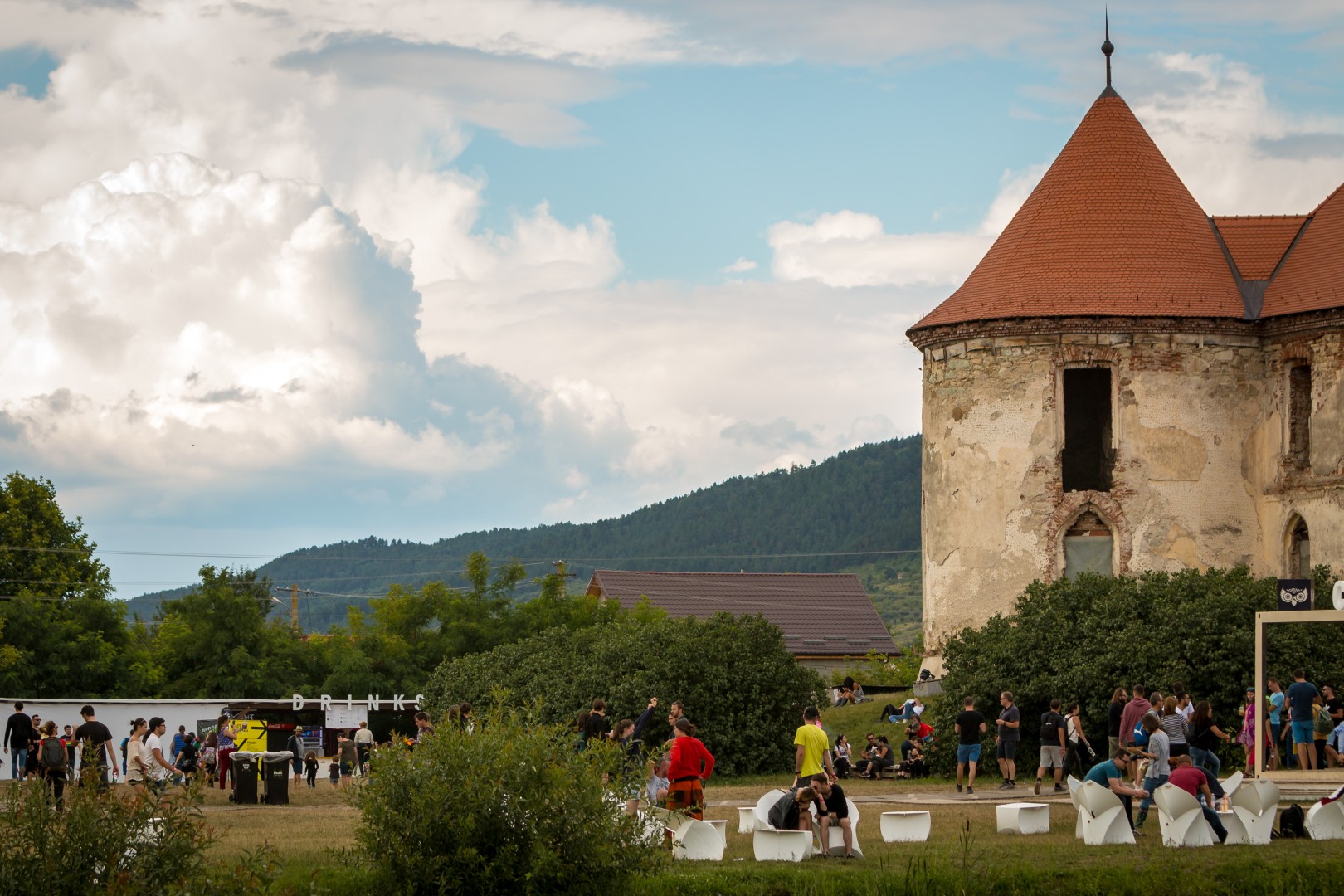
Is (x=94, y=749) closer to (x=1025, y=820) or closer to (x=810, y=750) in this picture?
(x=810, y=750)

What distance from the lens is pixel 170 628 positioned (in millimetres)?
57594

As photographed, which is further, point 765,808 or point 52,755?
point 52,755

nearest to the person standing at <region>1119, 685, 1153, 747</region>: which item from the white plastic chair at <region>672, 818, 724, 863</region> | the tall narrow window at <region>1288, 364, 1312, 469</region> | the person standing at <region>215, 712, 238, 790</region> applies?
the white plastic chair at <region>672, 818, 724, 863</region>

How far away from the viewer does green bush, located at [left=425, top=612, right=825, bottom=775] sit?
106 ft

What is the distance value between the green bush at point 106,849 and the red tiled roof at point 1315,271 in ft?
91.8

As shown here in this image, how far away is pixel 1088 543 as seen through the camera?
37000 mm

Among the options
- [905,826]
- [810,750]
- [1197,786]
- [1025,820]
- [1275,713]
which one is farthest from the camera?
[1275,713]

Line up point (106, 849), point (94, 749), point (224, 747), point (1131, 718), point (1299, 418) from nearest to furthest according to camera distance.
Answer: point (106, 849), point (94, 749), point (1131, 718), point (224, 747), point (1299, 418)

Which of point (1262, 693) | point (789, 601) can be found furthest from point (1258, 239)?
point (789, 601)

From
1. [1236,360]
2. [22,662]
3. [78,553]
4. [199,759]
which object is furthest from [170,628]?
[1236,360]

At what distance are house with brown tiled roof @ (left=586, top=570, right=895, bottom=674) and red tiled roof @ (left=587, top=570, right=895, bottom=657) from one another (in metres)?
0.03

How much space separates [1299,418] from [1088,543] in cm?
508

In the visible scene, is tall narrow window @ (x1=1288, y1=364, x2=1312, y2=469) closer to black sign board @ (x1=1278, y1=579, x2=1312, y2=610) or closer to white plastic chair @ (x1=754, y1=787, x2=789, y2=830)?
black sign board @ (x1=1278, y1=579, x2=1312, y2=610)

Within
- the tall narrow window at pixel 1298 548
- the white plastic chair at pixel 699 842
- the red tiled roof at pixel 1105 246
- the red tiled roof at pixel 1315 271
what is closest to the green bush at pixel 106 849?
the white plastic chair at pixel 699 842
